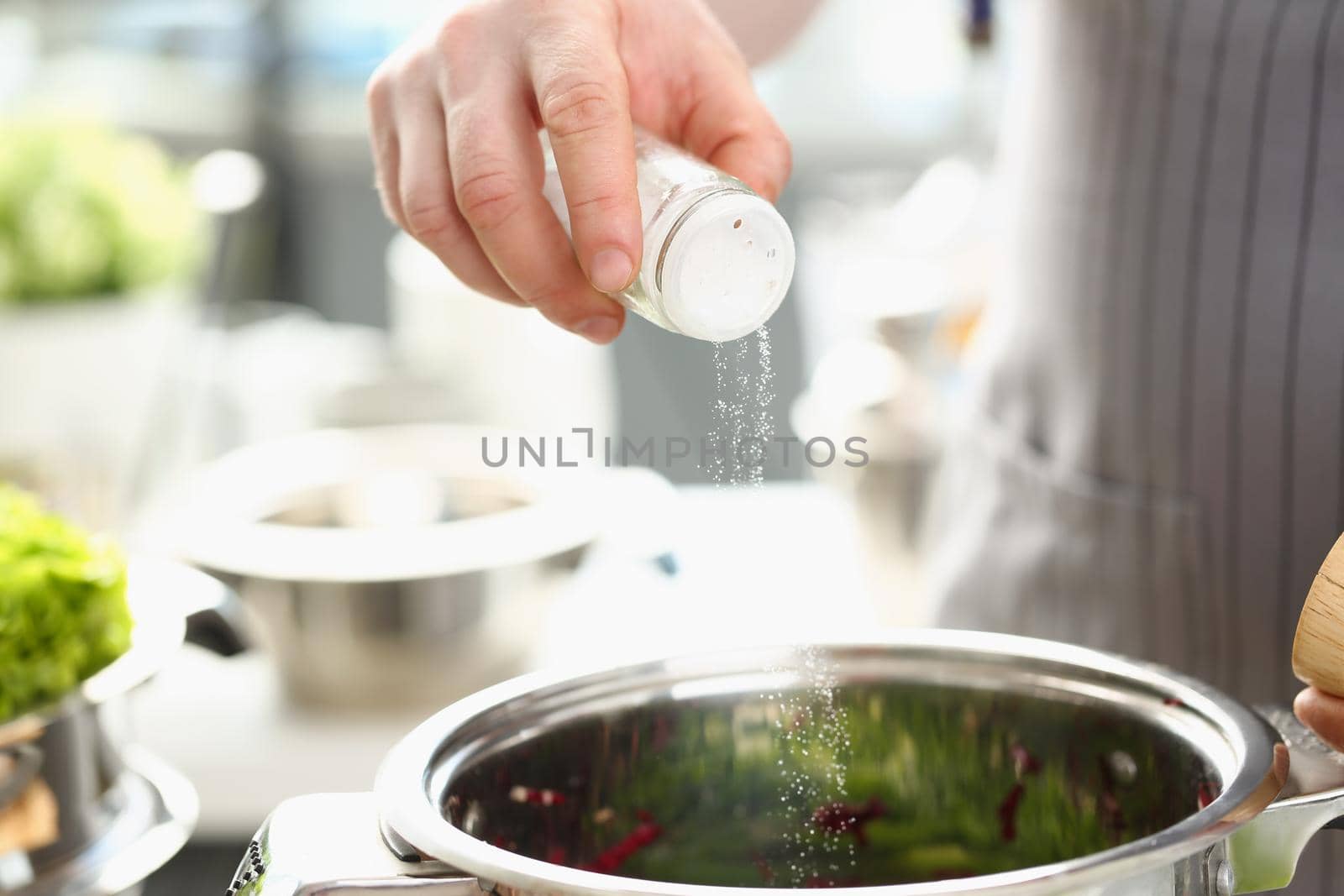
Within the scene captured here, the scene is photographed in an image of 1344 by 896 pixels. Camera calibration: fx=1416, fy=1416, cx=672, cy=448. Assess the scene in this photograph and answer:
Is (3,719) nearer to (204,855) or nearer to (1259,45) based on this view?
(1259,45)

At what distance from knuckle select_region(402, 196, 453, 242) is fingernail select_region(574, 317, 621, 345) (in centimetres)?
8

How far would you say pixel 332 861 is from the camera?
45 cm

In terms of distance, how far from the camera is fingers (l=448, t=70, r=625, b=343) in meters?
0.61

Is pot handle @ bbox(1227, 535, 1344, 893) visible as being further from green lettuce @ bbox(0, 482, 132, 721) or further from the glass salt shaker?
green lettuce @ bbox(0, 482, 132, 721)

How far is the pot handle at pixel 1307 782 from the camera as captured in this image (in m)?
0.46

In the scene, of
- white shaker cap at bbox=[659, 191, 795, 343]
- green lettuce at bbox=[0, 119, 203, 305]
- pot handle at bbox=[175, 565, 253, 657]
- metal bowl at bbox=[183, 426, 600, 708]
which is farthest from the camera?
green lettuce at bbox=[0, 119, 203, 305]

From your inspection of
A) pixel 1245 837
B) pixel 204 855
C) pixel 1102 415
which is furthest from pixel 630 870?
pixel 204 855

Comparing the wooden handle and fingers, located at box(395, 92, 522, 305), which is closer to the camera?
the wooden handle

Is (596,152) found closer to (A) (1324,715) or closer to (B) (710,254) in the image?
(B) (710,254)

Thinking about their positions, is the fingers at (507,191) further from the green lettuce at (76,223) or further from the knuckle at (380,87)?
the green lettuce at (76,223)

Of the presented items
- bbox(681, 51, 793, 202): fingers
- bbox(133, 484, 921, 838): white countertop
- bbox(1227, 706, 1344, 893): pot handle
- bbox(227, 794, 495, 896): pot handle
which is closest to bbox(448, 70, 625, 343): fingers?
bbox(681, 51, 793, 202): fingers

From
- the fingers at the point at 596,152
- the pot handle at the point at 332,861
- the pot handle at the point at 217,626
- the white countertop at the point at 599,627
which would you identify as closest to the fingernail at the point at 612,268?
the fingers at the point at 596,152

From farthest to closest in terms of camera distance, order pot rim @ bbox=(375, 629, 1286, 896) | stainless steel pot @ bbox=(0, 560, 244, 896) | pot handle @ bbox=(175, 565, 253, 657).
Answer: pot handle @ bbox=(175, 565, 253, 657), stainless steel pot @ bbox=(0, 560, 244, 896), pot rim @ bbox=(375, 629, 1286, 896)

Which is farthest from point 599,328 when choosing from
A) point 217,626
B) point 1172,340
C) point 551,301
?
point 1172,340
